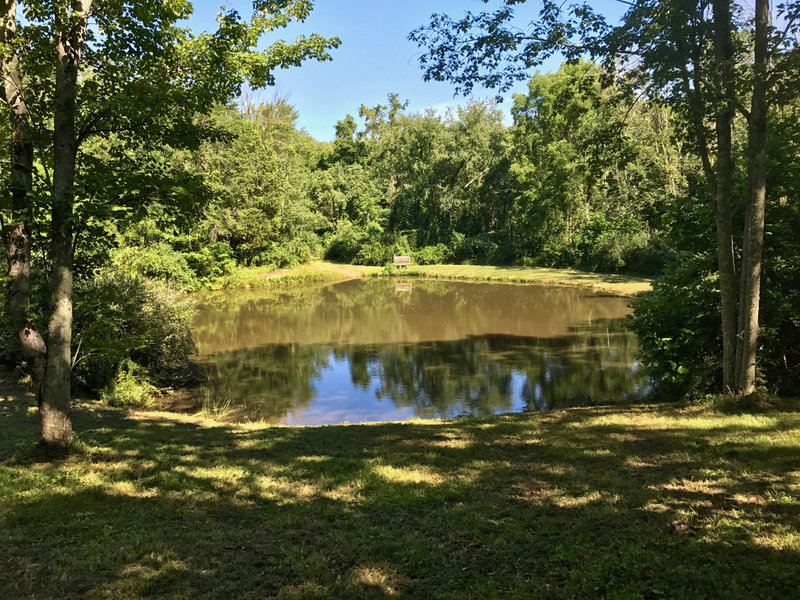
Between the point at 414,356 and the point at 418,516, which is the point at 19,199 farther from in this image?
the point at 414,356

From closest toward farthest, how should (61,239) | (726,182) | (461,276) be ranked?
(61,239)
(726,182)
(461,276)

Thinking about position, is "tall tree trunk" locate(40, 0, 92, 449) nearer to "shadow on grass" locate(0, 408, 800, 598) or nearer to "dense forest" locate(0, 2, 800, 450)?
"dense forest" locate(0, 2, 800, 450)

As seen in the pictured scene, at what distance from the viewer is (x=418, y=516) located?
169 inches

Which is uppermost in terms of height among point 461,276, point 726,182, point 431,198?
point 431,198

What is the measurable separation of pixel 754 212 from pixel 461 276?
1178 inches

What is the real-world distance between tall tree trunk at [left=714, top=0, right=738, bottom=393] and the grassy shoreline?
18.2m

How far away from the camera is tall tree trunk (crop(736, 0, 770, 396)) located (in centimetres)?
627

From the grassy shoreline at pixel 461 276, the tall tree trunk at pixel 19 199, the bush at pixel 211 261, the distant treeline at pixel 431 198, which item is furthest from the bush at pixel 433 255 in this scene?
the tall tree trunk at pixel 19 199

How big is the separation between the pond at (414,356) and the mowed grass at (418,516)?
4475 millimetres

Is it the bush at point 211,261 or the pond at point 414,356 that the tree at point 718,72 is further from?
the bush at point 211,261

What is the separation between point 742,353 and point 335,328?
15.8 m

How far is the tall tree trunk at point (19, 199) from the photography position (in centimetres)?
526

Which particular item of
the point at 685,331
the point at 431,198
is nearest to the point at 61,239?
the point at 685,331

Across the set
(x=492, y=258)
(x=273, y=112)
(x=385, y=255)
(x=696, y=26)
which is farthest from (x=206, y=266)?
(x=696, y=26)
